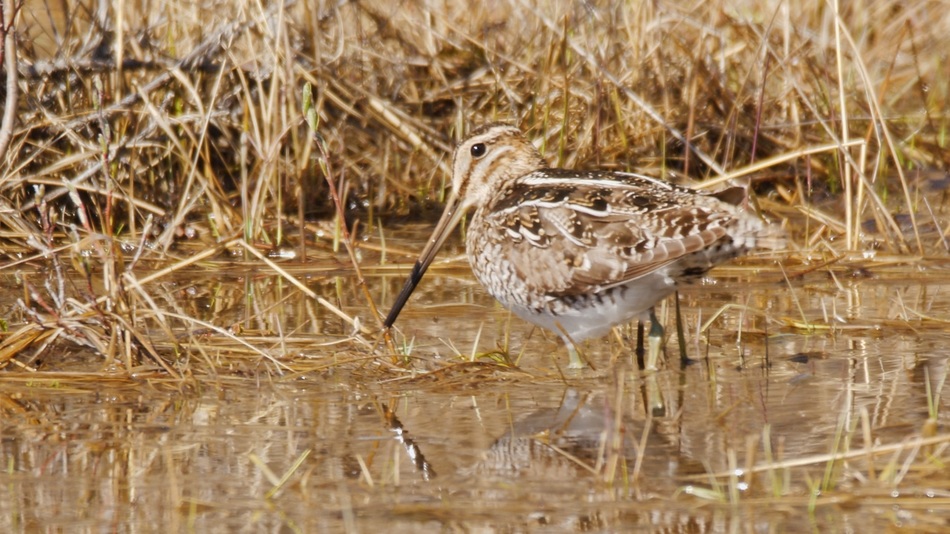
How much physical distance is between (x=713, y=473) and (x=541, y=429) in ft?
2.07

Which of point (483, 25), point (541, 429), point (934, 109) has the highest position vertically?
point (483, 25)

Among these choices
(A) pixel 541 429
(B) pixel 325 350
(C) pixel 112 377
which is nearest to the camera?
(A) pixel 541 429

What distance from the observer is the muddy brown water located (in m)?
3.01

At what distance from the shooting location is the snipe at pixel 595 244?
13.1 feet

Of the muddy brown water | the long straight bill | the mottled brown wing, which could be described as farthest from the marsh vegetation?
the mottled brown wing

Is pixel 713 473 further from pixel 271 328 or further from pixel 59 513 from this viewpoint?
pixel 271 328

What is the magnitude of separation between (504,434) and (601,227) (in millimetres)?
859

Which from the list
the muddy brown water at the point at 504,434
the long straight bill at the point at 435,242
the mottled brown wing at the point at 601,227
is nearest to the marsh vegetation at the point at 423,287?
the muddy brown water at the point at 504,434

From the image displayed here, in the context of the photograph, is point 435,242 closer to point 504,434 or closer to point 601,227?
point 601,227

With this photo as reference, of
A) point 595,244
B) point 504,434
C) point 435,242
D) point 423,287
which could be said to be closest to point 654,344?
point 595,244

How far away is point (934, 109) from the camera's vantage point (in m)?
7.99

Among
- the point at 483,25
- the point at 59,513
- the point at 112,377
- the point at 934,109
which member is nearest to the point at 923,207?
the point at 934,109

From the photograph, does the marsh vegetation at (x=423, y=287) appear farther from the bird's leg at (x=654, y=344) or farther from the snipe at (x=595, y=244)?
the snipe at (x=595, y=244)

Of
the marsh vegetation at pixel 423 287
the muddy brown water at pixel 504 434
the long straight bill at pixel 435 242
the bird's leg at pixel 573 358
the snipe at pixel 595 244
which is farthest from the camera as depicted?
the long straight bill at pixel 435 242
